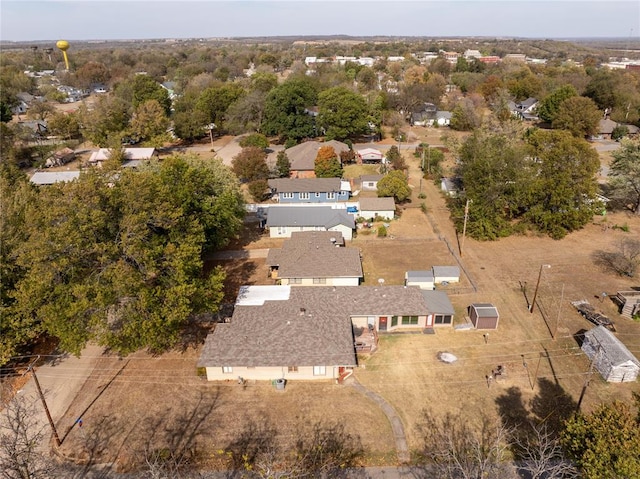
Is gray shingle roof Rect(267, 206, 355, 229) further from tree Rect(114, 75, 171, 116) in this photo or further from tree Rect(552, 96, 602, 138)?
tree Rect(114, 75, 171, 116)

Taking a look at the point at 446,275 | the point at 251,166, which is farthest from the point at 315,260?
the point at 251,166

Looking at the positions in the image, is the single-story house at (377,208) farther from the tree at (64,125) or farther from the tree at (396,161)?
the tree at (64,125)

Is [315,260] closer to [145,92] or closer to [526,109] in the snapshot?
[145,92]

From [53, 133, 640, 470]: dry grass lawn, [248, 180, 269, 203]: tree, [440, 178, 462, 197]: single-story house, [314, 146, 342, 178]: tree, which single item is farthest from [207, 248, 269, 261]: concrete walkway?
[440, 178, 462, 197]: single-story house

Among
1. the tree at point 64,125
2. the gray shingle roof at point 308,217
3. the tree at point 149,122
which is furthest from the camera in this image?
the tree at point 64,125

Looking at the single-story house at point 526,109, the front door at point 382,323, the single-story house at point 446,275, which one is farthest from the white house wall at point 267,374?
the single-story house at point 526,109

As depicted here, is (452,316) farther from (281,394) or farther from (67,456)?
(67,456)
